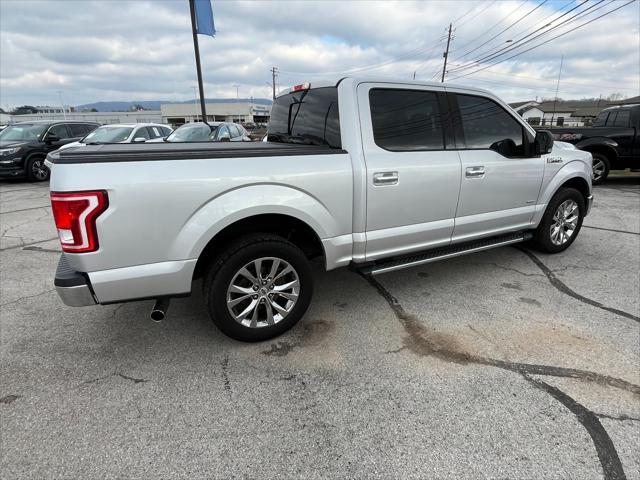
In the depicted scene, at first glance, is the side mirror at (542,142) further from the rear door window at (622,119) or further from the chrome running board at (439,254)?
the rear door window at (622,119)

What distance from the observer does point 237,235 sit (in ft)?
9.36

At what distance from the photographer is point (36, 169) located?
431 inches

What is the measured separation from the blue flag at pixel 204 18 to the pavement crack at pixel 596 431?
13.1 m

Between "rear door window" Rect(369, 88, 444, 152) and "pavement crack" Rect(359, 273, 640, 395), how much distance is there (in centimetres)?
150

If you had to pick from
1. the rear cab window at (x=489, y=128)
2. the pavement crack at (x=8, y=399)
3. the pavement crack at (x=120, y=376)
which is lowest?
the pavement crack at (x=120, y=376)

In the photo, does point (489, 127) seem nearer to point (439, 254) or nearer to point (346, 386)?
point (439, 254)

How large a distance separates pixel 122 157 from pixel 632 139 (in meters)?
11.3

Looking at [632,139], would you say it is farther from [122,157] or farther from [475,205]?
[122,157]

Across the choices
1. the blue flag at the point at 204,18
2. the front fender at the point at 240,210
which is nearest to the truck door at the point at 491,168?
the front fender at the point at 240,210

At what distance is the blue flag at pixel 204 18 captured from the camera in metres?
11.7

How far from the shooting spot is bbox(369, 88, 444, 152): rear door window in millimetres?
3166

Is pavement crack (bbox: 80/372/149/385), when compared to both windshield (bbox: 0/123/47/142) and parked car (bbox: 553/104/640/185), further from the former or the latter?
windshield (bbox: 0/123/47/142)

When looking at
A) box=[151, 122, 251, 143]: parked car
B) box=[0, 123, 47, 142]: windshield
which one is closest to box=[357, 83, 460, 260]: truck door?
box=[151, 122, 251, 143]: parked car

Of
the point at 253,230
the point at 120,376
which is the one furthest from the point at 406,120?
the point at 120,376
